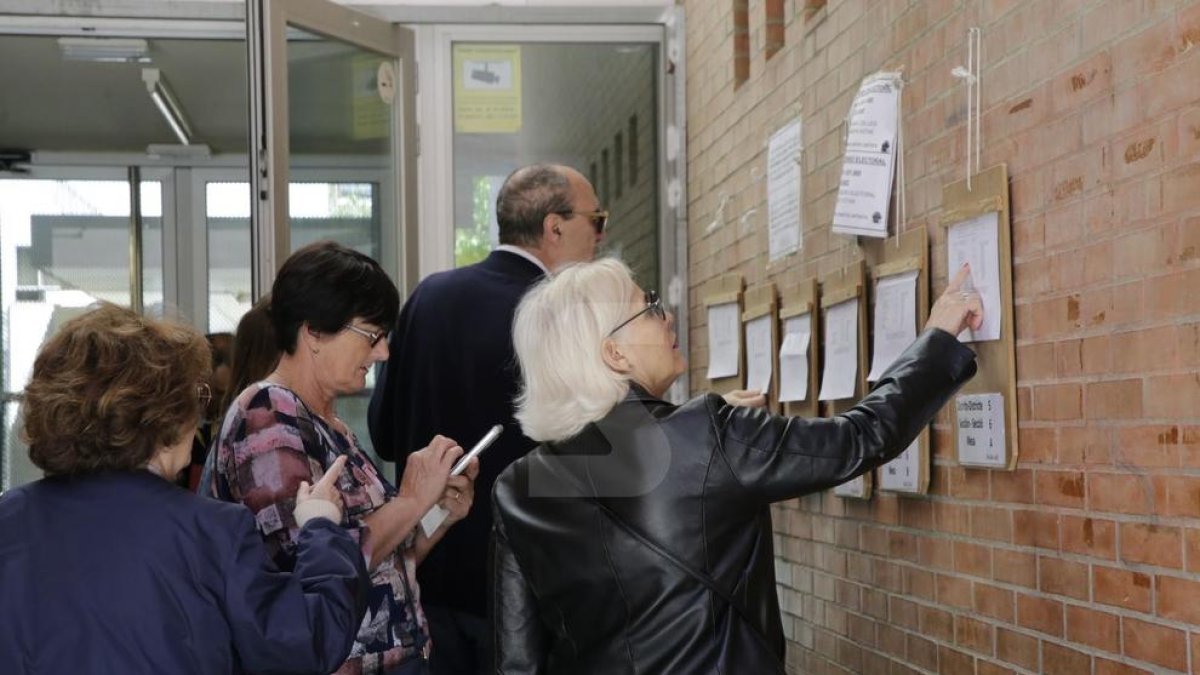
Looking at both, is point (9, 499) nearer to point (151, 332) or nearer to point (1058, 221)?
point (151, 332)

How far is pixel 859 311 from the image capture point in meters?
4.08

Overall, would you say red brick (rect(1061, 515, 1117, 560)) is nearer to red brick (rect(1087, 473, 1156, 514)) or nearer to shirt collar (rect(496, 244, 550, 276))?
red brick (rect(1087, 473, 1156, 514))

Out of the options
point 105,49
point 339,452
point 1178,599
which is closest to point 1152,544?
point 1178,599

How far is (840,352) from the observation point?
4.27 m

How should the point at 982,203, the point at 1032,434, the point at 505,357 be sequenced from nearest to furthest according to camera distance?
the point at 1032,434, the point at 982,203, the point at 505,357

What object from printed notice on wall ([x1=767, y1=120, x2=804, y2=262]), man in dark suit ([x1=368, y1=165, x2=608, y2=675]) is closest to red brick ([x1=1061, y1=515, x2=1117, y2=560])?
man in dark suit ([x1=368, y1=165, x2=608, y2=675])

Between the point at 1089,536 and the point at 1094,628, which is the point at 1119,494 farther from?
the point at 1094,628

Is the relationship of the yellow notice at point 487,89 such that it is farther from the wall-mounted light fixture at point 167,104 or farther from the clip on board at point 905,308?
the clip on board at point 905,308

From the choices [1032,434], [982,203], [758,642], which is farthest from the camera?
[982,203]

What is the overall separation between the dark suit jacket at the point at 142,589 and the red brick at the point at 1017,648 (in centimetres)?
138

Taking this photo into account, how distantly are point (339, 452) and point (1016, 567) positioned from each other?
129 centimetres

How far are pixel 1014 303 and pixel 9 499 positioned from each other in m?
1.81

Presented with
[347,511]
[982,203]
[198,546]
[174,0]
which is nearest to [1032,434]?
[982,203]

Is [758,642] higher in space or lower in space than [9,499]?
lower
